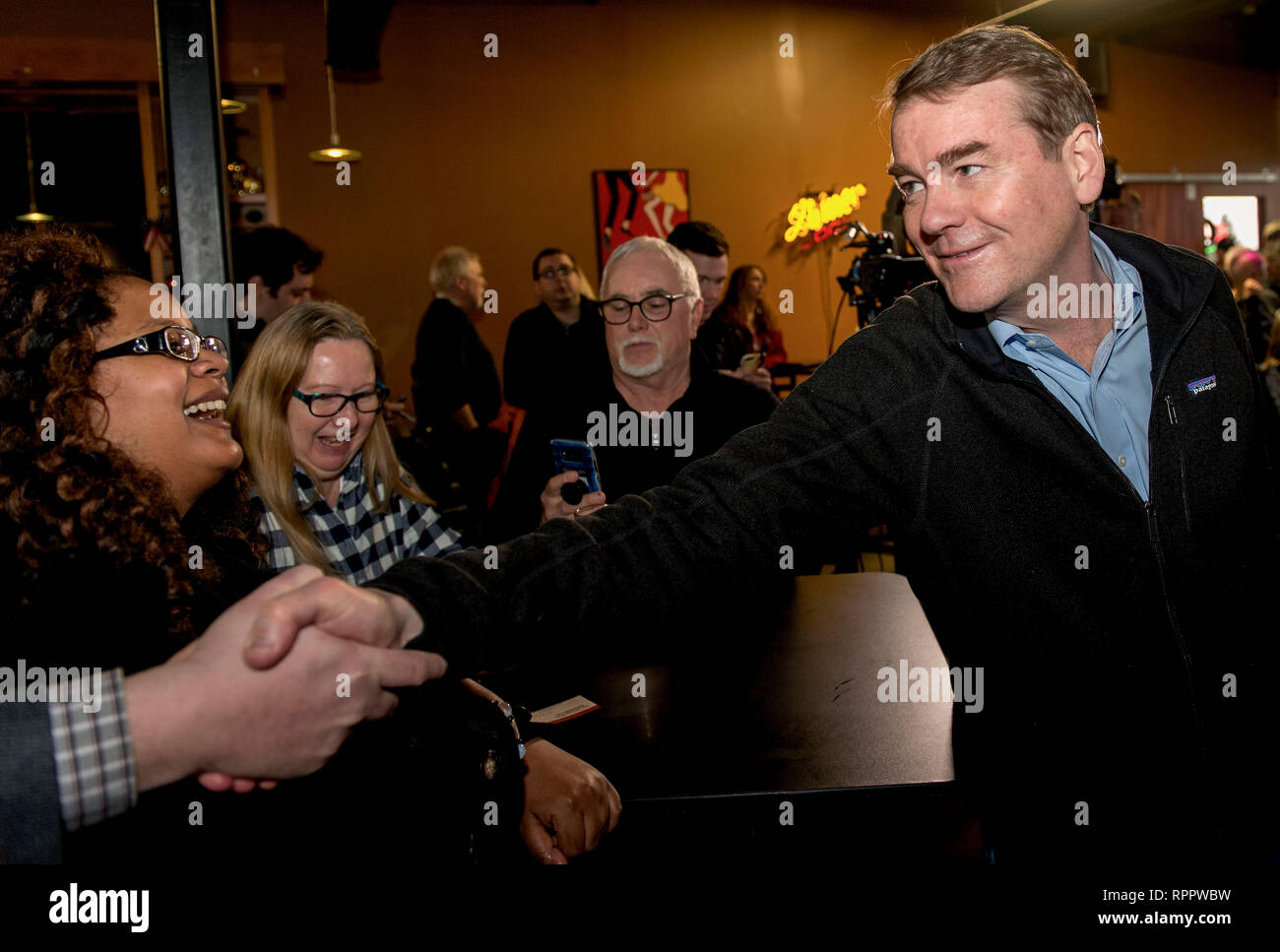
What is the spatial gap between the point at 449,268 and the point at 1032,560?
4034mm

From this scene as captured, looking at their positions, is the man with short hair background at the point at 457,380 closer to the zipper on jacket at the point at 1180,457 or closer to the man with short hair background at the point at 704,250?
the man with short hair background at the point at 704,250

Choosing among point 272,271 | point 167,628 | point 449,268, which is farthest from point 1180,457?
point 449,268

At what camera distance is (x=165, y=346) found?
4.40 ft

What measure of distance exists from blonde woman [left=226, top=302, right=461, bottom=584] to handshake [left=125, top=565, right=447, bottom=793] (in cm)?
74

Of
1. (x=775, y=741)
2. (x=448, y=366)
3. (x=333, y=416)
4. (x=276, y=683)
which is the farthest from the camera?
(x=448, y=366)

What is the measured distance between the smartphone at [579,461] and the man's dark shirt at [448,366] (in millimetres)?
2533

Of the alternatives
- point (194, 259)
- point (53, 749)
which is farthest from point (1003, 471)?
point (194, 259)

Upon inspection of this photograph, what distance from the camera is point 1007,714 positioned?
4.34 ft

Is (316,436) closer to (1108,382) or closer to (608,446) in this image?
(608,446)

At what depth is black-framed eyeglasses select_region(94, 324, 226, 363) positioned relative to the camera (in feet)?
4.28

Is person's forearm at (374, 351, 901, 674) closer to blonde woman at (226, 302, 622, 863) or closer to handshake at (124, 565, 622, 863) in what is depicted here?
handshake at (124, 565, 622, 863)

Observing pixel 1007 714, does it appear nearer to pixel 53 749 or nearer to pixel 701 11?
pixel 53 749

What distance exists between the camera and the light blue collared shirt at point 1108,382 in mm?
1315
